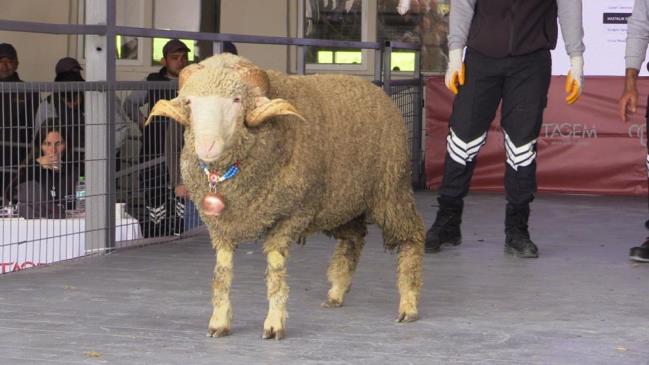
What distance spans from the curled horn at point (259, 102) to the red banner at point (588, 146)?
6846 mm

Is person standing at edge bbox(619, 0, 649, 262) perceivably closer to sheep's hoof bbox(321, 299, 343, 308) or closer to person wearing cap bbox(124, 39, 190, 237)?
sheep's hoof bbox(321, 299, 343, 308)

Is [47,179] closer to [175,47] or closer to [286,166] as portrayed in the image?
[286,166]

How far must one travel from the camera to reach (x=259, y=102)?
230 inches

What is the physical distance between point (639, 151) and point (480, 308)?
225 inches

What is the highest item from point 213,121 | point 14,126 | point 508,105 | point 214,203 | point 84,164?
point 213,121

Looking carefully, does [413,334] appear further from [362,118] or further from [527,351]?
[362,118]

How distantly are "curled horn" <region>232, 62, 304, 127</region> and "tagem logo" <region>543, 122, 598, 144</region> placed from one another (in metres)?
6.90

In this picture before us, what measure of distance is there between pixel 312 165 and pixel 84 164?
9.62 feet

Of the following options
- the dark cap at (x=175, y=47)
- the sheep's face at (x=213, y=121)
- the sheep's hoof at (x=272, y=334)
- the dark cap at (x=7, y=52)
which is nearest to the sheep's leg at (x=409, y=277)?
the sheep's hoof at (x=272, y=334)

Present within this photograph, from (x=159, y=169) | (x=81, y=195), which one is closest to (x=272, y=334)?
(x=81, y=195)

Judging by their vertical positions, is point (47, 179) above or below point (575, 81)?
below

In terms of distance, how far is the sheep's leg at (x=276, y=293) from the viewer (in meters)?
6.14

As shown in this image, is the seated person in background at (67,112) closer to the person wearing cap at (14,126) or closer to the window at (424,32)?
the person wearing cap at (14,126)

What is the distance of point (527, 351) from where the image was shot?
603cm
